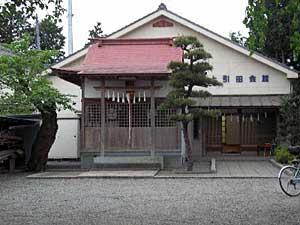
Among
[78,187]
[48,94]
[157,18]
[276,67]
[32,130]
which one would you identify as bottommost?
[78,187]

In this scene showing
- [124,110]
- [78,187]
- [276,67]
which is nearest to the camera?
[78,187]

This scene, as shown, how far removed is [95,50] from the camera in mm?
18500

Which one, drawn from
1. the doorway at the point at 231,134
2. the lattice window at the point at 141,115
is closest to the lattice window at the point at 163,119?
the lattice window at the point at 141,115

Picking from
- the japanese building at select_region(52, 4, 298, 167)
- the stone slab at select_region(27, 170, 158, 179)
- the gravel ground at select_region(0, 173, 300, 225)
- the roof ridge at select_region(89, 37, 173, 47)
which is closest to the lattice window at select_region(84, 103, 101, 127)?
the japanese building at select_region(52, 4, 298, 167)

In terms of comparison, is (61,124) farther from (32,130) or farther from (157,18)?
Answer: (157,18)

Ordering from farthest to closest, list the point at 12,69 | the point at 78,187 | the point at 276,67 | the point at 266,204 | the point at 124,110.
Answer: the point at 276,67
the point at 124,110
the point at 12,69
the point at 78,187
the point at 266,204

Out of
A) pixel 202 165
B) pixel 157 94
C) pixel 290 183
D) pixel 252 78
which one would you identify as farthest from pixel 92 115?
pixel 290 183

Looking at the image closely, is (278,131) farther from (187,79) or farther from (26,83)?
(26,83)

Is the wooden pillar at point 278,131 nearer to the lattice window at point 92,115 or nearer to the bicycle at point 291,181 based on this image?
the lattice window at point 92,115

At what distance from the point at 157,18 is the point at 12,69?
831 centimetres

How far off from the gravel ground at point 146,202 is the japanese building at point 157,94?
321 cm

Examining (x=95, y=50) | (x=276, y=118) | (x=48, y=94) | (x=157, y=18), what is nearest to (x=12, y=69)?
(x=48, y=94)

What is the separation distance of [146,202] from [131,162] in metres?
6.87

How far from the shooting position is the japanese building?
16.8 m
